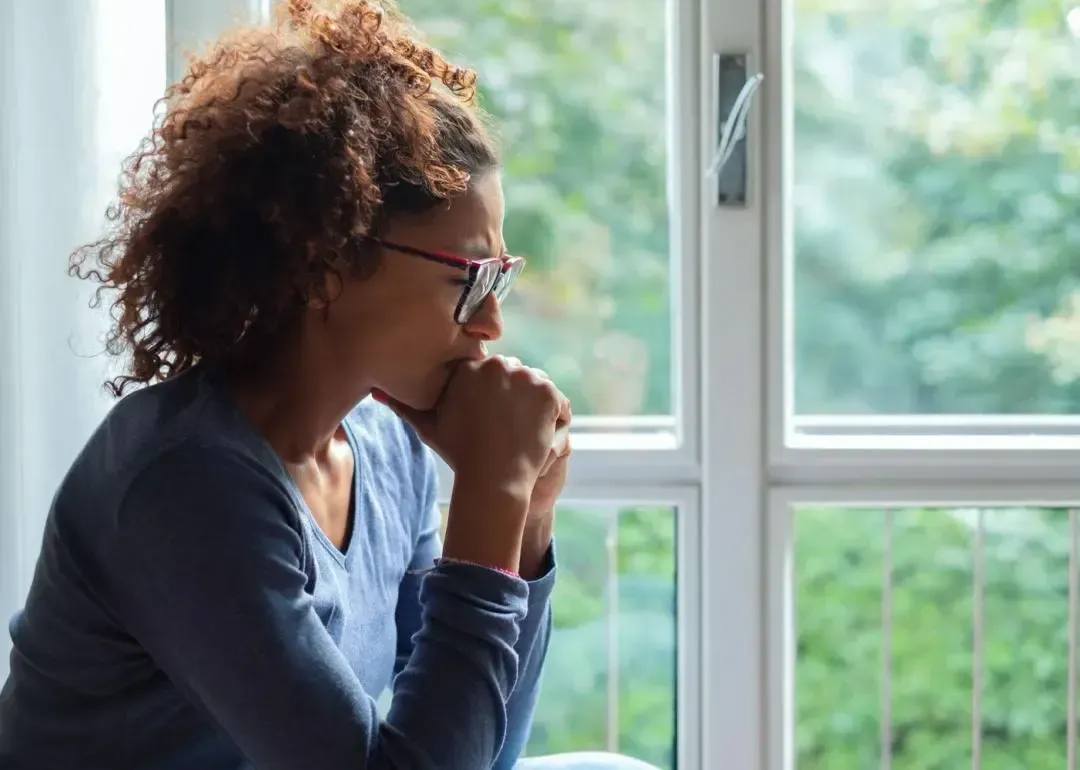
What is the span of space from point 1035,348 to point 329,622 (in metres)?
1.16

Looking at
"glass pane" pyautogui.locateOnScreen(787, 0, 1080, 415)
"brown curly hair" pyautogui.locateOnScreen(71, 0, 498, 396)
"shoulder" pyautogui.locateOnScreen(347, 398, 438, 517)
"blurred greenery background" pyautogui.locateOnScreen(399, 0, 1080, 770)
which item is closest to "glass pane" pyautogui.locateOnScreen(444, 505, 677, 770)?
"blurred greenery background" pyautogui.locateOnScreen(399, 0, 1080, 770)

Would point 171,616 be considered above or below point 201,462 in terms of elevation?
below

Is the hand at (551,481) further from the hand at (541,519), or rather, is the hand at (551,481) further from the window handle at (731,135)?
the window handle at (731,135)

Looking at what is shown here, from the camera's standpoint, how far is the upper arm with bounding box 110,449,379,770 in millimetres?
834

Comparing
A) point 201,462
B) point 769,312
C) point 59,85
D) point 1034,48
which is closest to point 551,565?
point 201,462

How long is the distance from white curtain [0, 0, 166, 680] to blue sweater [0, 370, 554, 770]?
32cm

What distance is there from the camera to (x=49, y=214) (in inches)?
49.1

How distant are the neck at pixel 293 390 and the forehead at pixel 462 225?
5.3 inches

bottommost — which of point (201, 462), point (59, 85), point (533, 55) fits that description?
point (201, 462)

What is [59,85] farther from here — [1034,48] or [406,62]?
[1034,48]

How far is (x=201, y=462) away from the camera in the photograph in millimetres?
859

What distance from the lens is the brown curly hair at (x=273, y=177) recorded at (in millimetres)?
935

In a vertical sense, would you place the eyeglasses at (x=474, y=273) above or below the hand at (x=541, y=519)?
above

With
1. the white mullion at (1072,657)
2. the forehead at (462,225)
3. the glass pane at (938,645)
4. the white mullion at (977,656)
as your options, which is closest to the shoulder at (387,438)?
the forehead at (462,225)
